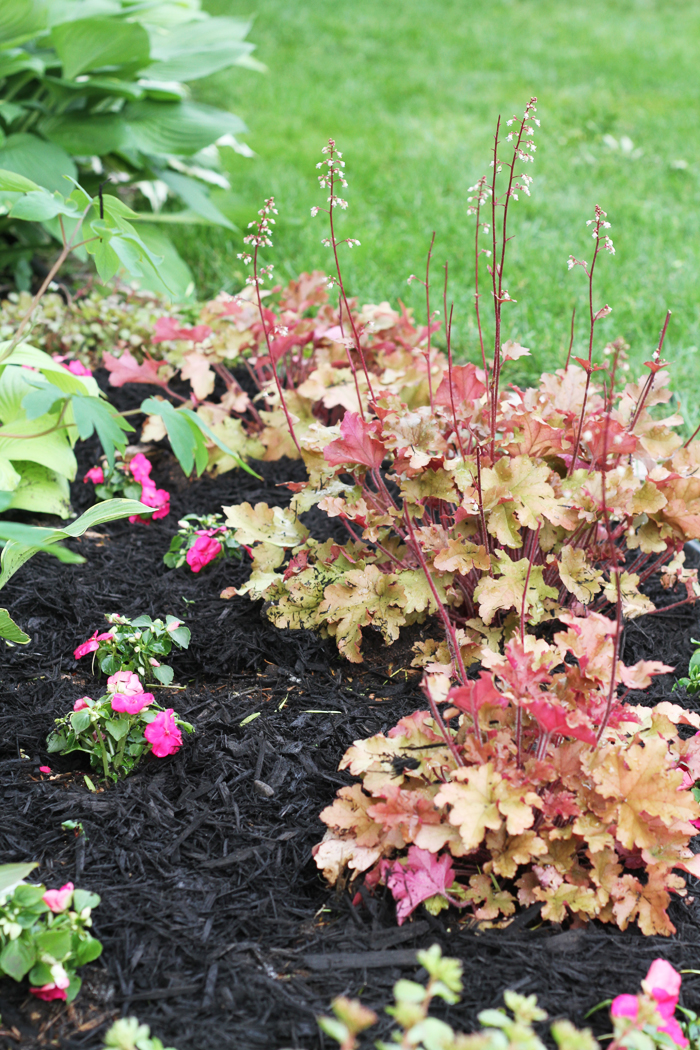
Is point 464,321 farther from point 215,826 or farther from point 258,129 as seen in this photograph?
point 258,129

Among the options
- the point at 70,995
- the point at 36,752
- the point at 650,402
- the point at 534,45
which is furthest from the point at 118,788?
the point at 534,45

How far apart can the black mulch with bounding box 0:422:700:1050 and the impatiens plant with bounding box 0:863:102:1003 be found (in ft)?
0.21

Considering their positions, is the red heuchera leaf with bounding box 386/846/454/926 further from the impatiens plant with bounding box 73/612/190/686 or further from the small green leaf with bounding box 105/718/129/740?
the impatiens plant with bounding box 73/612/190/686

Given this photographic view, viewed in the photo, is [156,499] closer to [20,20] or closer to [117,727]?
[117,727]

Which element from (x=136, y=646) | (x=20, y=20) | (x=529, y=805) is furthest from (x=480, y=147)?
(x=529, y=805)

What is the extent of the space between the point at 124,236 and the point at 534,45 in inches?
285

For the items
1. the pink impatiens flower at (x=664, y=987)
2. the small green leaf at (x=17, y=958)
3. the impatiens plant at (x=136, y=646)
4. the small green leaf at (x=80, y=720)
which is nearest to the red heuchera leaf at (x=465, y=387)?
the impatiens plant at (x=136, y=646)

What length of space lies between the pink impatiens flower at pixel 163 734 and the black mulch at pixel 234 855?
3.0 inches

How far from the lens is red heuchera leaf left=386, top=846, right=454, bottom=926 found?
4.70 feet

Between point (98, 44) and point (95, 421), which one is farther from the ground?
point (98, 44)

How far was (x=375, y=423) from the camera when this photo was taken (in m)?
1.92

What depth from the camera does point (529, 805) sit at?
1.45 m

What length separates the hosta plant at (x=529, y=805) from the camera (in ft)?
4.63

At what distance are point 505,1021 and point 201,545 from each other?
5.22ft
